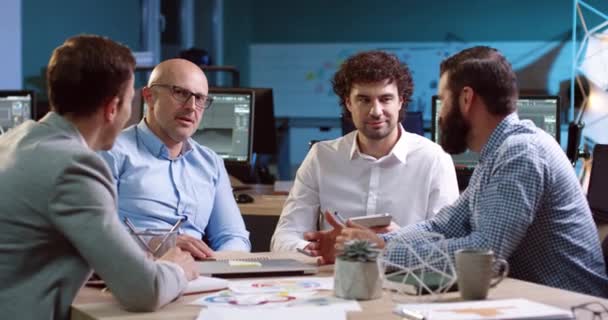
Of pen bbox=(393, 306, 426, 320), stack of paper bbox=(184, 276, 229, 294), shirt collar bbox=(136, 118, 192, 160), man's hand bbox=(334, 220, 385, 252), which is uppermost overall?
shirt collar bbox=(136, 118, 192, 160)

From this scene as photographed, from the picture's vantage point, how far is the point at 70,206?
1.60 metres

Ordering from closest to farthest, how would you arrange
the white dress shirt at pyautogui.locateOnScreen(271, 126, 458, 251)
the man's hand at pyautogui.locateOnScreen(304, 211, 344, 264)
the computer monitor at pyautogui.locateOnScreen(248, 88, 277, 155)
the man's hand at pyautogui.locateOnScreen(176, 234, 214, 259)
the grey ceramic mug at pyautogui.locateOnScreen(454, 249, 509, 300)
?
the grey ceramic mug at pyautogui.locateOnScreen(454, 249, 509, 300)
the man's hand at pyautogui.locateOnScreen(304, 211, 344, 264)
the man's hand at pyautogui.locateOnScreen(176, 234, 214, 259)
the white dress shirt at pyautogui.locateOnScreen(271, 126, 458, 251)
the computer monitor at pyautogui.locateOnScreen(248, 88, 277, 155)

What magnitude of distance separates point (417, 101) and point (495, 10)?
4.08 ft

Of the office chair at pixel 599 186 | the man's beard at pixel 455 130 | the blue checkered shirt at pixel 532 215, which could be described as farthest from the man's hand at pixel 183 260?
the office chair at pixel 599 186

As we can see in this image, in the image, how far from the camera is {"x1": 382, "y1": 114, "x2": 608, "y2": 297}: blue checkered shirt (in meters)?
1.95

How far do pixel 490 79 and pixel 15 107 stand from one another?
3079mm

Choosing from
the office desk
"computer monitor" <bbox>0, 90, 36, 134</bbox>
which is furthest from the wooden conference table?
"computer monitor" <bbox>0, 90, 36, 134</bbox>

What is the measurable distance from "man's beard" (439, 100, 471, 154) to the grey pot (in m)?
0.60

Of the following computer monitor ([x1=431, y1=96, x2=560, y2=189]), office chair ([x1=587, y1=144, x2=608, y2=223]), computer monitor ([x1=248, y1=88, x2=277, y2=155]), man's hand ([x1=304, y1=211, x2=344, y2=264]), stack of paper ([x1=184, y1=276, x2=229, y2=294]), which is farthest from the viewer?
computer monitor ([x1=248, y1=88, x2=277, y2=155])

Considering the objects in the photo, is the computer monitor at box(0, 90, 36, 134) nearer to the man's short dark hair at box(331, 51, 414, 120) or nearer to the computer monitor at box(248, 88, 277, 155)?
the computer monitor at box(248, 88, 277, 155)

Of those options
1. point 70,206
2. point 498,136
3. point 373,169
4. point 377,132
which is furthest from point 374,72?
point 70,206

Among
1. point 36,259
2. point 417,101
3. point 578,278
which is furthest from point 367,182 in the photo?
point 417,101

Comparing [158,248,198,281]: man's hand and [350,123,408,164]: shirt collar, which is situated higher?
[350,123,408,164]: shirt collar

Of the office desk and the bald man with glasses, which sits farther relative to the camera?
the office desk
